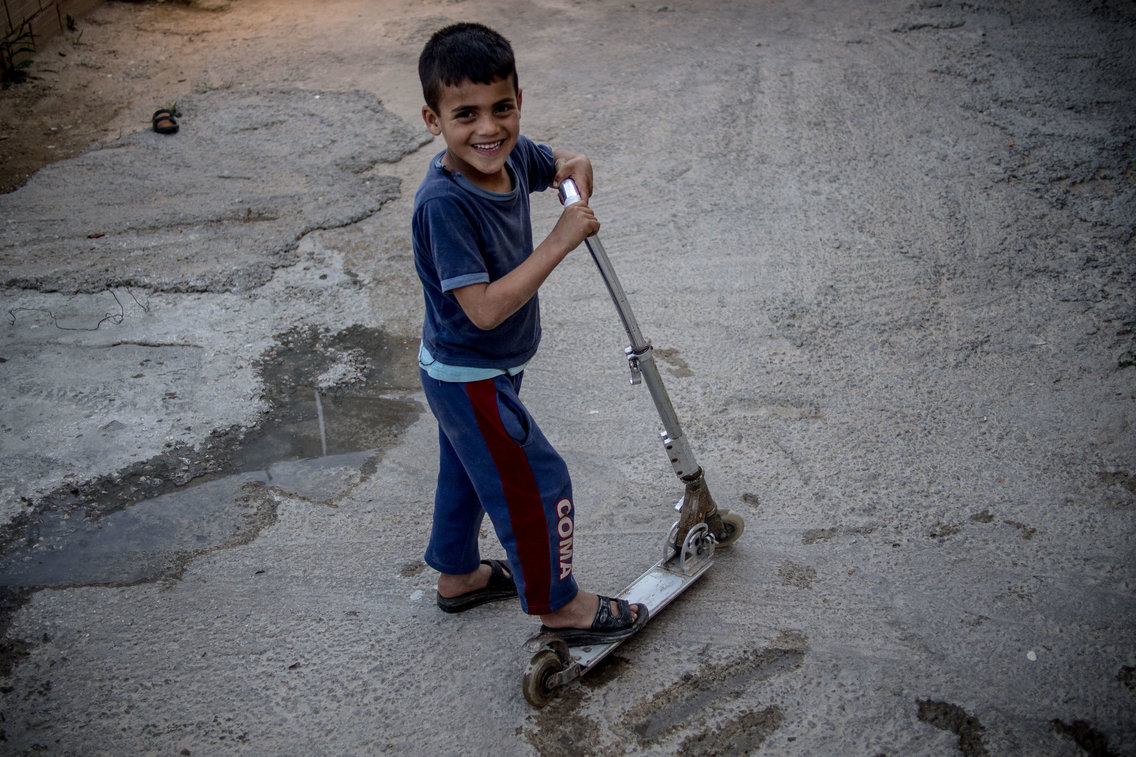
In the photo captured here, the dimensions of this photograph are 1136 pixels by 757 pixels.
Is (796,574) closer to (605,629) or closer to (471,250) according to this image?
(605,629)

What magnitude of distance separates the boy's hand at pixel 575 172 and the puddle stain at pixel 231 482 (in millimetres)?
1342

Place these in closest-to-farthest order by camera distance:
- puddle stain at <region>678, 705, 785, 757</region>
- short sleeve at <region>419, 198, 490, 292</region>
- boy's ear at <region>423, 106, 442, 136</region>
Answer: short sleeve at <region>419, 198, 490, 292</region>
boy's ear at <region>423, 106, 442, 136</region>
puddle stain at <region>678, 705, 785, 757</region>

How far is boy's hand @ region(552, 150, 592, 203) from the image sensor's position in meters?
2.17

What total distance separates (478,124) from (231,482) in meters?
1.69

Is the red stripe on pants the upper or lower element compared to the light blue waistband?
lower

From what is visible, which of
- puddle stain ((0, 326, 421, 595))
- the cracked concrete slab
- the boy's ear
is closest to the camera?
the boy's ear

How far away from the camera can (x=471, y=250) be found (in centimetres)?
183

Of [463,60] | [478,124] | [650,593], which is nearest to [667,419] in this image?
[650,593]

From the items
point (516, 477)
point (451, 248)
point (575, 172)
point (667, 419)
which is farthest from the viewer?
point (667, 419)

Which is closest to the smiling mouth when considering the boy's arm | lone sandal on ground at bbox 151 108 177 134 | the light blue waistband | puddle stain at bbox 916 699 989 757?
the boy's arm

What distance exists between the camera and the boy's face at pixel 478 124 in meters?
1.85

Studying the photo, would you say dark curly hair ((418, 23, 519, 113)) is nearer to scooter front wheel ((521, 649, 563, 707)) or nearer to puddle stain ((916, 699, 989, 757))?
scooter front wheel ((521, 649, 563, 707))

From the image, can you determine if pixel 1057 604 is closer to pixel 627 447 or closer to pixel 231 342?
pixel 627 447

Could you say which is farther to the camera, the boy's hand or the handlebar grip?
the boy's hand
